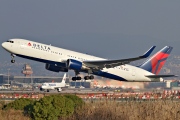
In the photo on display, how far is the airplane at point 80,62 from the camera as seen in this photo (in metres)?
54.9

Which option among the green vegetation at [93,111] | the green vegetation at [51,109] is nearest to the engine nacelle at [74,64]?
the green vegetation at [93,111]

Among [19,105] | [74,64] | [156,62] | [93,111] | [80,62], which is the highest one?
[156,62]

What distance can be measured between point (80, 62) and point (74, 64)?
110cm

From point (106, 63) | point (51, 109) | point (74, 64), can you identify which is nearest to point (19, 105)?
point (51, 109)

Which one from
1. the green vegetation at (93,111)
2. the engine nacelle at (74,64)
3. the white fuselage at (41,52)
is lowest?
the green vegetation at (93,111)

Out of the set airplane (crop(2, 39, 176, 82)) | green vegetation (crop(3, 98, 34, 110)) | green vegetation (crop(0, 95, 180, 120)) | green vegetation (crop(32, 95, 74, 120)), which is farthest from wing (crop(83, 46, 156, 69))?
green vegetation (crop(32, 95, 74, 120))

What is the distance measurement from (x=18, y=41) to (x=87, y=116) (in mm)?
21111

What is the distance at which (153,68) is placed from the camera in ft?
225

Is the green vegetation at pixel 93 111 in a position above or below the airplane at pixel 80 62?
below

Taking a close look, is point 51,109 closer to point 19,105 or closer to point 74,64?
point 19,105

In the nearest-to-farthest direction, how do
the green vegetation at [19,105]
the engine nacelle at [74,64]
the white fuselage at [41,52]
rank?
1. the green vegetation at [19,105]
2. the white fuselage at [41,52]
3. the engine nacelle at [74,64]

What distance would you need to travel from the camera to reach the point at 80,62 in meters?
57.9

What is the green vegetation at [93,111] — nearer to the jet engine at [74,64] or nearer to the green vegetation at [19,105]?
the green vegetation at [19,105]

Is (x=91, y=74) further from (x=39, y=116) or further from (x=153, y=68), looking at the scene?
(x=39, y=116)
